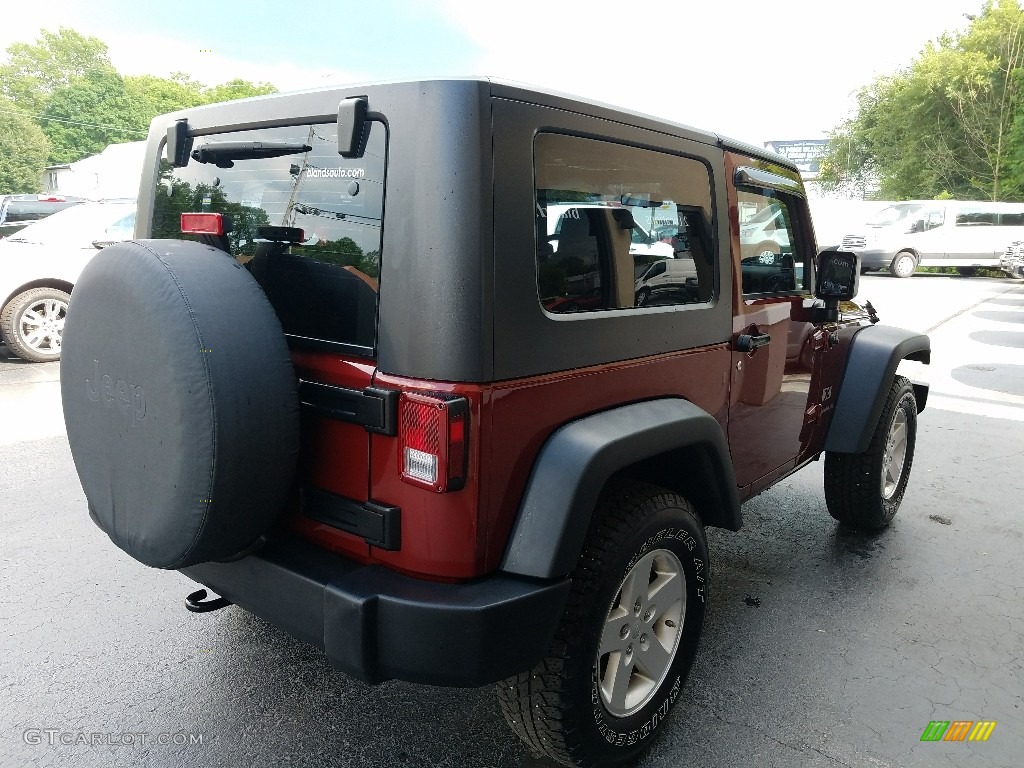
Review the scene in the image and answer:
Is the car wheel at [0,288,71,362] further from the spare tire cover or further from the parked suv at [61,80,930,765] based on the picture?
the spare tire cover

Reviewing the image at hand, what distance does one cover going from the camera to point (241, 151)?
2.30m

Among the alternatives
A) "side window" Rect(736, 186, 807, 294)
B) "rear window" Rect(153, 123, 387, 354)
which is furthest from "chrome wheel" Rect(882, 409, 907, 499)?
"rear window" Rect(153, 123, 387, 354)

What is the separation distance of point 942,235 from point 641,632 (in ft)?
73.1

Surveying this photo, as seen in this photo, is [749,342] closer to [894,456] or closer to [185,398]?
[894,456]

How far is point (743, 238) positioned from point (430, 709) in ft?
6.79

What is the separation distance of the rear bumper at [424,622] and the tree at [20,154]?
238ft

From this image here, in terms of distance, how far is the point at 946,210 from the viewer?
20.8 metres

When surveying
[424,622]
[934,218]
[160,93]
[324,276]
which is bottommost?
[424,622]

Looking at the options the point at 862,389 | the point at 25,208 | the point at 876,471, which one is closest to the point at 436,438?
the point at 862,389

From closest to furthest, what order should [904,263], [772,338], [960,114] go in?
[772,338], [904,263], [960,114]

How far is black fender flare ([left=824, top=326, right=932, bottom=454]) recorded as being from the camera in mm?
3562

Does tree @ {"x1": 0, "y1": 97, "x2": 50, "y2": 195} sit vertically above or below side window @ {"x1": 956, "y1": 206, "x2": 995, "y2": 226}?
above
